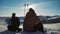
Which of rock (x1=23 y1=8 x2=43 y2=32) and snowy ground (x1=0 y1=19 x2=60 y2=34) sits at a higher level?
rock (x1=23 y1=8 x2=43 y2=32)

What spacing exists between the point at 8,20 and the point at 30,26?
Result: 554 millimetres

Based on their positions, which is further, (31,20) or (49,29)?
(49,29)

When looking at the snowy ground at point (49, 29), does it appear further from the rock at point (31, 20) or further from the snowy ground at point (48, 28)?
the rock at point (31, 20)

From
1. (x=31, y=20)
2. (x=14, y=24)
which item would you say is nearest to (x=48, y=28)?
(x=31, y=20)

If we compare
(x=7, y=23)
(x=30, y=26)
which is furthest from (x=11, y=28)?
(x=30, y=26)

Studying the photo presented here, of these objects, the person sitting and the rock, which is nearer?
the rock

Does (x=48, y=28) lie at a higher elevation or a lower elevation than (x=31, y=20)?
lower

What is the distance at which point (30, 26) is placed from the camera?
431cm

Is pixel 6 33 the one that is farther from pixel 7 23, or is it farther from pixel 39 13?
pixel 39 13

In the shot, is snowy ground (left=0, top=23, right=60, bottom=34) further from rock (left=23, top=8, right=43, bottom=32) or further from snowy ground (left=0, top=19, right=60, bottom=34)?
rock (left=23, top=8, right=43, bottom=32)

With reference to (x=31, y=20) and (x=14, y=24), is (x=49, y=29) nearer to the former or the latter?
(x=31, y=20)

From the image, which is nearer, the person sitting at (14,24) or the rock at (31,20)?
the rock at (31,20)

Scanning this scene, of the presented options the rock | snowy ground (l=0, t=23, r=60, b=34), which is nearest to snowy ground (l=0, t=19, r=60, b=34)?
snowy ground (l=0, t=23, r=60, b=34)

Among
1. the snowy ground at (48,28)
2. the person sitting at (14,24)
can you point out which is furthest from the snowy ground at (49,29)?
the person sitting at (14,24)
